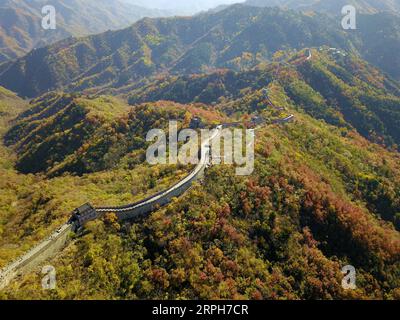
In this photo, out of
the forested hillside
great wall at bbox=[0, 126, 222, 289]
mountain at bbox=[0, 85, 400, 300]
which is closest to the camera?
great wall at bbox=[0, 126, 222, 289]

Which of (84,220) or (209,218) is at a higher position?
(209,218)

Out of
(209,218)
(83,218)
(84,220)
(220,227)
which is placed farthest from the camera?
(209,218)

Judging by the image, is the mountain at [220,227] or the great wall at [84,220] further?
the mountain at [220,227]

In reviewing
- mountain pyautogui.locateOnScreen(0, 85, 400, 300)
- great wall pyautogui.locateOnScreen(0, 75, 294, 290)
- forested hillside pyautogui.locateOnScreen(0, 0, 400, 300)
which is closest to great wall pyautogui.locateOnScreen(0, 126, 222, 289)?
great wall pyautogui.locateOnScreen(0, 75, 294, 290)

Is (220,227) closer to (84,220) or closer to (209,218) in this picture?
(209,218)

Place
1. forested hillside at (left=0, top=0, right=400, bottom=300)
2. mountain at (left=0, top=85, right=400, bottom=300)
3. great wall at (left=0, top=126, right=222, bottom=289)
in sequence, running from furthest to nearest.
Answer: forested hillside at (left=0, top=0, right=400, bottom=300) < mountain at (left=0, top=85, right=400, bottom=300) < great wall at (left=0, top=126, right=222, bottom=289)

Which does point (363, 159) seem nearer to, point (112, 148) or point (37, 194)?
point (112, 148)

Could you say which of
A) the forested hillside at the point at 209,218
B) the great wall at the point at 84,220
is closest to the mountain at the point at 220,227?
the forested hillside at the point at 209,218

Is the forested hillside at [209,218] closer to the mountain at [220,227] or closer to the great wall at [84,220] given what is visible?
the mountain at [220,227]

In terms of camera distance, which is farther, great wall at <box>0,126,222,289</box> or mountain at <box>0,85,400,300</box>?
mountain at <box>0,85,400,300</box>

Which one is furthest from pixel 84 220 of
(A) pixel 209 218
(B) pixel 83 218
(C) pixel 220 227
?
(C) pixel 220 227

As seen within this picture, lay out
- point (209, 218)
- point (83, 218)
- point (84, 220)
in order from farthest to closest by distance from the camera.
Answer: point (209, 218) → point (84, 220) → point (83, 218)

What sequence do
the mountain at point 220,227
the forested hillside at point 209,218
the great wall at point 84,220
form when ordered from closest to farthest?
1. the great wall at point 84,220
2. the mountain at point 220,227
3. the forested hillside at point 209,218

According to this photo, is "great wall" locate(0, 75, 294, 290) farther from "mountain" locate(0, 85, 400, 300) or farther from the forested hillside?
"mountain" locate(0, 85, 400, 300)
